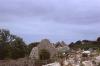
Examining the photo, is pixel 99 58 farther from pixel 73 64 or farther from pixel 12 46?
A: pixel 12 46

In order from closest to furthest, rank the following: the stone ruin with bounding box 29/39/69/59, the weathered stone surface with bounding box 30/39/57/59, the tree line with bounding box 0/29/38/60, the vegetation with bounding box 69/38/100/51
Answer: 1. the vegetation with bounding box 69/38/100/51
2. the stone ruin with bounding box 29/39/69/59
3. the weathered stone surface with bounding box 30/39/57/59
4. the tree line with bounding box 0/29/38/60

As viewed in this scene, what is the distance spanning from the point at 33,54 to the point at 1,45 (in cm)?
638

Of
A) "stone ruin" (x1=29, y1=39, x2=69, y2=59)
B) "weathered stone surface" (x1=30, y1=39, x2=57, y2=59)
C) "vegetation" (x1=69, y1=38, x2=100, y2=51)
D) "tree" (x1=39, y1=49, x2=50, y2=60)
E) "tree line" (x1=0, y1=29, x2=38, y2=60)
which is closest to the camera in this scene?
"tree" (x1=39, y1=49, x2=50, y2=60)

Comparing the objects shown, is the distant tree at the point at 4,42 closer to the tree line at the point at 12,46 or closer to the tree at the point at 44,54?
the tree line at the point at 12,46

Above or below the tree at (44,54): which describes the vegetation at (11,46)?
above

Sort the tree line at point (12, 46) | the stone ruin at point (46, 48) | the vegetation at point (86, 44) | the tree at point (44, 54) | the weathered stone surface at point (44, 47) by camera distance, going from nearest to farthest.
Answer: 1. the tree at point (44, 54)
2. the vegetation at point (86, 44)
3. the stone ruin at point (46, 48)
4. the weathered stone surface at point (44, 47)
5. the tree line at point (12, 46)

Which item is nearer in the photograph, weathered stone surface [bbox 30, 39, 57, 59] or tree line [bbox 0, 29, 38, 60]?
weathered stone surface [bbox 30, 39, 57, 59]

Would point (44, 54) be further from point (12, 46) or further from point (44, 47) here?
point (12, 46)

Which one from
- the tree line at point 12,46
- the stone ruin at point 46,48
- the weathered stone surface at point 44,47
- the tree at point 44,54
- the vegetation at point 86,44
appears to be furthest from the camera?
the tree line at point 12,46

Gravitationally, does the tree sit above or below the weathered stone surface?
below

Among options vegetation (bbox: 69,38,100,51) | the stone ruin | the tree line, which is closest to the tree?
the stone ruin

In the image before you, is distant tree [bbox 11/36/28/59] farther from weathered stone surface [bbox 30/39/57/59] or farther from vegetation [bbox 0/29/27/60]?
weathered stone surface [bbox 30/39/57/59]

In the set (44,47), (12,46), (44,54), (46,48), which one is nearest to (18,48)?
(12,46)

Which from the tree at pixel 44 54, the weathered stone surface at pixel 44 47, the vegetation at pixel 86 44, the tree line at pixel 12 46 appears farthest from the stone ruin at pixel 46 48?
the tree line at pixel 12 46
